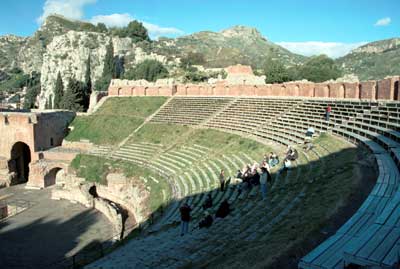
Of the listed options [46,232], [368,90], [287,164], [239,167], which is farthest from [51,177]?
[368,90]

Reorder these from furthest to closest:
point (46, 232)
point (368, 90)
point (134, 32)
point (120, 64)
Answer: point (134, 32), point (120, 64), point (368, 90), point (46, 232)

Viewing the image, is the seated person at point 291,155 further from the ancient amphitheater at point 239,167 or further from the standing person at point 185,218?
the standing person at point 185,218

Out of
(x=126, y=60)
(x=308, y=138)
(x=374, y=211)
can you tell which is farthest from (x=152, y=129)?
(x=126, y=60)

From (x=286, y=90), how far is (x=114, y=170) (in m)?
13.8

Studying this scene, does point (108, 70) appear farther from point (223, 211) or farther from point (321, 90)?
point (223, 211)

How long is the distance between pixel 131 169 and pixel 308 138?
11.9 m

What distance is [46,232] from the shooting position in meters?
18.6

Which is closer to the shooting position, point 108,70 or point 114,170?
point 114,170

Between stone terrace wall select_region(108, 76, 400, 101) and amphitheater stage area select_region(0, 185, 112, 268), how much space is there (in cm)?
1567

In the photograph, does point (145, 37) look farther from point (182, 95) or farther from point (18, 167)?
point (18, 167)

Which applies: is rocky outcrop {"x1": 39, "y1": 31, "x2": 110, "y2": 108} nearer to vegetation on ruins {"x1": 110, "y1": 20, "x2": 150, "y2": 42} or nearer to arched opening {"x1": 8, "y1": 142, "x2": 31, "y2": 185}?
vegetation on ruins {"x1": 110, "y1": 20, "x2": 150, "y2": 42}

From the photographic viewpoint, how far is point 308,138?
16.7 meters

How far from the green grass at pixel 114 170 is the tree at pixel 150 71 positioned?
128 ft

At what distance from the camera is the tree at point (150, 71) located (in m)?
65.6
